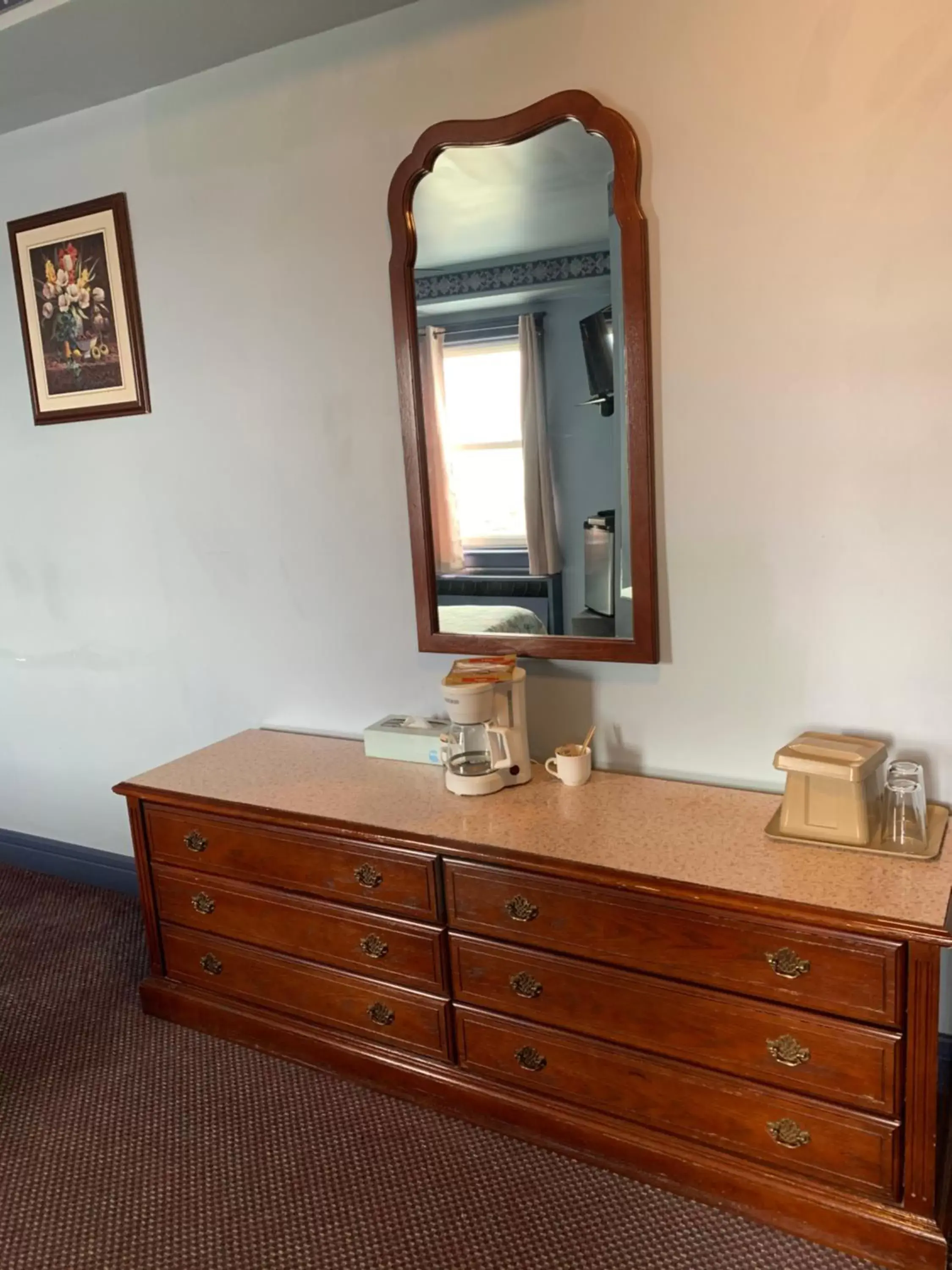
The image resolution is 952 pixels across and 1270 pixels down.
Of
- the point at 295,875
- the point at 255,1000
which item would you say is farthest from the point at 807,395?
the point at 255,1000

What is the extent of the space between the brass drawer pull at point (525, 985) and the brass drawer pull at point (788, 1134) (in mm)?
458

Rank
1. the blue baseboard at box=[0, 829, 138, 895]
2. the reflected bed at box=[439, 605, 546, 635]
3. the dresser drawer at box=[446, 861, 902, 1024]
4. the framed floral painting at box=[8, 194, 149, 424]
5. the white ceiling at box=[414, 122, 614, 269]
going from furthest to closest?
the blue baseboard at box=[0, 829, 138, 895] → the framed floral painting at box=[8, 194, 149, 424] → the reflected bed at box=[439, 605, 546, 635] → the white ceiling at box=[414, 122, 614, 269] → the dresser drawer at box=[446, 861, 902, 1024]

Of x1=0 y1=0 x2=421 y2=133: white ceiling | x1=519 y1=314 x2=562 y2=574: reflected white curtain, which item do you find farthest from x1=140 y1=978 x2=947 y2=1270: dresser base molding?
x1=0 y1=0 x2=421 y2=133: white ceiling

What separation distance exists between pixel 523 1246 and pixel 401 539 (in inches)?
58.6

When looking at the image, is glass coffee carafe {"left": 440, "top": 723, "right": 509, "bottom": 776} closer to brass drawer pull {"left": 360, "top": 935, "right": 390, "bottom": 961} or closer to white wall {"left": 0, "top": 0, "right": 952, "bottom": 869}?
white wall {"left": 0, "top": 0, "right": 952, "bottom": 869}

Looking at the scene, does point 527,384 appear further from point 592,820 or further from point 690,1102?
point 690,1102

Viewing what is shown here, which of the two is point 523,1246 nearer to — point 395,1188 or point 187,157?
point 395,1188

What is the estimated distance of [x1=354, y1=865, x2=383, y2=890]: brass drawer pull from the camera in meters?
1.91

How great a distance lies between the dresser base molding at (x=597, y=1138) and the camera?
4.95 feet

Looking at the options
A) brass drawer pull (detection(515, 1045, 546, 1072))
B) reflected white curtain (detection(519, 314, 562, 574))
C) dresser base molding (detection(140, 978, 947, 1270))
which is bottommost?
dresser base molding (detection(140, 978, 947, 1270))

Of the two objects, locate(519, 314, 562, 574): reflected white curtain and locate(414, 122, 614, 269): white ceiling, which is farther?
locate(519, 314, 562, 574): reflected white curtain

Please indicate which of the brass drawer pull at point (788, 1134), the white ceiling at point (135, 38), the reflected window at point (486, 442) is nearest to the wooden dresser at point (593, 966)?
the brass drawer pull at point (788, 1134)

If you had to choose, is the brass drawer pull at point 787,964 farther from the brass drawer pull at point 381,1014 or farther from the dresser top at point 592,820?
the brass drawer pull at point 381,1014

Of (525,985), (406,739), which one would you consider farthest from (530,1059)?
(406,739)
